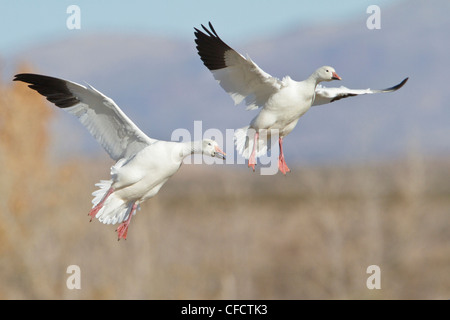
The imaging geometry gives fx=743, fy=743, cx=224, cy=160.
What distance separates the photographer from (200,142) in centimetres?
661

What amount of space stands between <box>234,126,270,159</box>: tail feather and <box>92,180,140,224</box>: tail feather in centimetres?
145

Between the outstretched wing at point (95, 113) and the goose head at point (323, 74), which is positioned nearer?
the outstretched wing at point (95, 113)

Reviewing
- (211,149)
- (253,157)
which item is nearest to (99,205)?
(211,149)

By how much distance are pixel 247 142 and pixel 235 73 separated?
0.80 meters

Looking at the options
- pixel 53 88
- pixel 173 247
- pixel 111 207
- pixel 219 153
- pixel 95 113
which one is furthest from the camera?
pixel 173 247

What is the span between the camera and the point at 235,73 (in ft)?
24.8

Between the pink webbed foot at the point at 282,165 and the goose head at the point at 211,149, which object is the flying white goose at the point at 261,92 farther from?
the goose head at the point at 211,149

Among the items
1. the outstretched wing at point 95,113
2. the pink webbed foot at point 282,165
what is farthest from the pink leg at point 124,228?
the pink webbed foot at point 282,165

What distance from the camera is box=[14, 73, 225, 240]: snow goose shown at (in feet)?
21.4

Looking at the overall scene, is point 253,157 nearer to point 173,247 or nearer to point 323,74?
point 323,74

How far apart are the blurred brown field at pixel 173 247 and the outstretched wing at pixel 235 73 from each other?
1968cm

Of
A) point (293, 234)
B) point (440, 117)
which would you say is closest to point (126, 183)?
point (293, 234)

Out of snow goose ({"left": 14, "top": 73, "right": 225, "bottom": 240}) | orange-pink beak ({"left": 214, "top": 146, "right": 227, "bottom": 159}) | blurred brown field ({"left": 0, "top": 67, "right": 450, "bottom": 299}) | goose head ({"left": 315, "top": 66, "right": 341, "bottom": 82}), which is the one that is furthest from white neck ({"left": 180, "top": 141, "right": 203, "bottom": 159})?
blurred brown field ({"left": 0, "top": 67, "right": 450, "bottom": 299})

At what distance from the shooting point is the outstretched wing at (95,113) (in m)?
7.04
